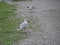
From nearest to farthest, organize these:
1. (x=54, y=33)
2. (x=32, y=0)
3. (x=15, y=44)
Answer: (x=15, y=44), (x=54, y=33), (x=32, y=0)

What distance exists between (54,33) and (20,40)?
4.23 ft

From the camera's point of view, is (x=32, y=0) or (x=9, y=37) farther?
(x=32, y=0)

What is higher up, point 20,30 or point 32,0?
point 20,30

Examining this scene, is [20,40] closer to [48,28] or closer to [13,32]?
[13,32]

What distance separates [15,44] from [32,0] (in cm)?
1139

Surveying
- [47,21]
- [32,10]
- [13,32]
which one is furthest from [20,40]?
[32,10]

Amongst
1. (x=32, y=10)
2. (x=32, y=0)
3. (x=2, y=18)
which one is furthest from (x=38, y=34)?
(x=32, y=0)

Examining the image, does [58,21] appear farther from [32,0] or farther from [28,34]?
[32,0]

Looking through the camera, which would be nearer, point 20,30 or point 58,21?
point 20,30

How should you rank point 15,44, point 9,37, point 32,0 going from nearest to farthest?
point 15,44 → point 9,37 → point 32,0

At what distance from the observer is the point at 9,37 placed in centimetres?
658

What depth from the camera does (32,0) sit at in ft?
56.0

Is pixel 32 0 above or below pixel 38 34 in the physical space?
below

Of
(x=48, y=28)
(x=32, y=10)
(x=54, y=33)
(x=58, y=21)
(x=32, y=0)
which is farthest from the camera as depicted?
(x=32, y=0)
